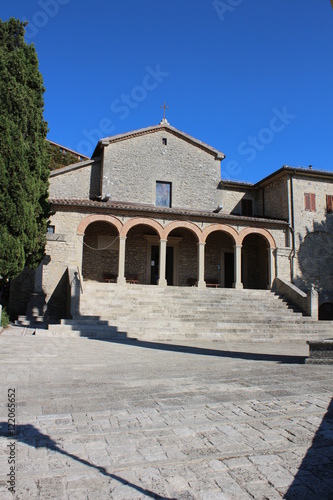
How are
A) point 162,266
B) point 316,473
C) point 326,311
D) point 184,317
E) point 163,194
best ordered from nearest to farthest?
point 316,473, point 184,317, point 162,266, point 326,311, point 163,194

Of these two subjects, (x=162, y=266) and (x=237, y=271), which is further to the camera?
(x=237, y=271)

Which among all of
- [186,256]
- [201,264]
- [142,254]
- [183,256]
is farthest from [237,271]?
[142,254]

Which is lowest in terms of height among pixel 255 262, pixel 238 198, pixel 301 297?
pixel 301 297

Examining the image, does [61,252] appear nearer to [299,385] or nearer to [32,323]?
[32,323]

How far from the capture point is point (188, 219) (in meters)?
18.9

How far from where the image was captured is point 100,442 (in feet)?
9.57

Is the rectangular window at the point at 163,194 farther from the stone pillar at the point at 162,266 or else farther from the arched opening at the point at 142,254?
the stone pillar at the point at 162,266

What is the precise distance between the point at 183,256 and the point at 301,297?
22.8 ft

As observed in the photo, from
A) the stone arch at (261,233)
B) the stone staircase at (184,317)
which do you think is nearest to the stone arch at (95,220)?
the stone staircase at (184,317)

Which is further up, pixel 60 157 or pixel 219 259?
pixel 60 157

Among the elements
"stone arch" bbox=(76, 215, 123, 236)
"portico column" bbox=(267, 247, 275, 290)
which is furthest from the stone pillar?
"portico column" bbox=(267, 247, 275, 290)

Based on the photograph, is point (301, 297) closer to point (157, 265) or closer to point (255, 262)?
point (255, 262)

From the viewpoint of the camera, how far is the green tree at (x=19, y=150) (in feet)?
37.7

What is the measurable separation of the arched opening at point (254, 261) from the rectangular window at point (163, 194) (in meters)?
5.28
